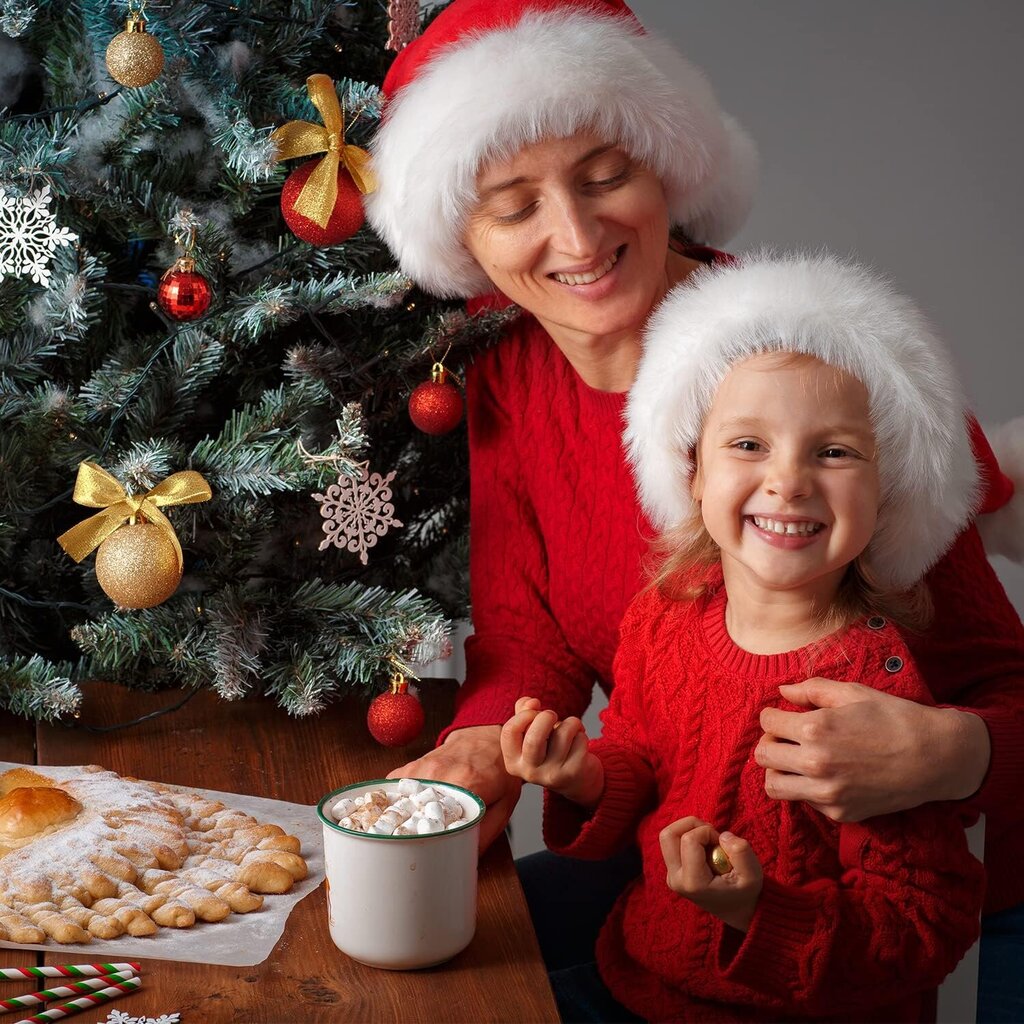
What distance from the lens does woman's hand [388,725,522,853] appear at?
124 cm

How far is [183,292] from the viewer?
1.32 m

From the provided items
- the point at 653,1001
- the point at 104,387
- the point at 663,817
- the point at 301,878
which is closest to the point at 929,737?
the point at 663,817

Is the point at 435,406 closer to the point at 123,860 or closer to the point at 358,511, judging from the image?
the point at 358,511

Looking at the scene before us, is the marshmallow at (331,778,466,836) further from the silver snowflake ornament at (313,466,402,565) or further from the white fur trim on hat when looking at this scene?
the white fur trim on hat

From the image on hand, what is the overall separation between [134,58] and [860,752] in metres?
0.94

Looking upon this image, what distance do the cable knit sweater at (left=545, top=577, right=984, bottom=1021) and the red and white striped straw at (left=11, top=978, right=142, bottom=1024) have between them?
0.43 m

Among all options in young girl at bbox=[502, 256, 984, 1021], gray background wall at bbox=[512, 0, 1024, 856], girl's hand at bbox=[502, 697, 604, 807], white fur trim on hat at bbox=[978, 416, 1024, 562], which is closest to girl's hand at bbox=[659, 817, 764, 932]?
young girl at bbox=[502, 256, 984, 1021]

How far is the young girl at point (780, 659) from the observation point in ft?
3.50

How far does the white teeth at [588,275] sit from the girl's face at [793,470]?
303 millimetres

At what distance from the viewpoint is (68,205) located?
1382mm

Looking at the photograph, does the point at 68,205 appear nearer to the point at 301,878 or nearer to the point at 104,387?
the point at 104,387

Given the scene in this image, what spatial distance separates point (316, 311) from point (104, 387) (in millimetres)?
244

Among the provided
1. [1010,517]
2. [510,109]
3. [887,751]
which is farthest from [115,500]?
[1010,517]

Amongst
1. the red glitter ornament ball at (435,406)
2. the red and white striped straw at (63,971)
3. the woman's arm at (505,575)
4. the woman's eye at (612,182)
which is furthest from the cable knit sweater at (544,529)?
the red and white striped straw at (63,971)
